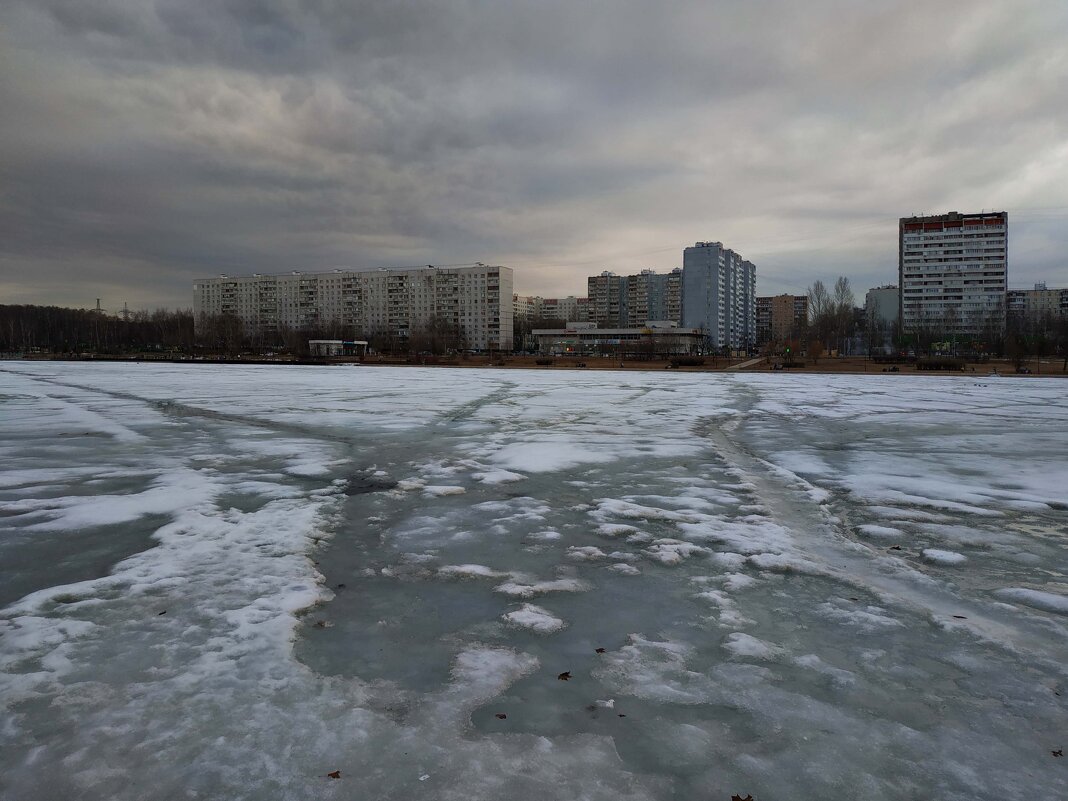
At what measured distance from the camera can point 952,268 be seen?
113812mm

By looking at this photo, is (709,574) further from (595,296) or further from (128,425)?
(595,296)

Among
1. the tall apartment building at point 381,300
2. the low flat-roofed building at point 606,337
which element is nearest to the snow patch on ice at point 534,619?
the low flat-roofed building at point 606,337

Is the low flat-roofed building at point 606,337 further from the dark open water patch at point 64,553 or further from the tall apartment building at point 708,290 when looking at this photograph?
the dark open water patch at point 64,553

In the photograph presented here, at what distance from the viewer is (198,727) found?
232 cm

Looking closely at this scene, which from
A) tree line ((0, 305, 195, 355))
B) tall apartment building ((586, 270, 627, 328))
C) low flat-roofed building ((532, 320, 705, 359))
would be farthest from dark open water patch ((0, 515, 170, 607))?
tall apartment building ((586, 270, 627, 328))

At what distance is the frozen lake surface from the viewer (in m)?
2.12

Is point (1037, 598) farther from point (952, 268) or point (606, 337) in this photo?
point (952, 268)

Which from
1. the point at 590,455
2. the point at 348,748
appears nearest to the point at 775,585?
the point at 348,748

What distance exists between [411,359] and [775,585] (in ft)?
202

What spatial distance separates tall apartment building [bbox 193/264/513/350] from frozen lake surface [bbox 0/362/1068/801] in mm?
116330

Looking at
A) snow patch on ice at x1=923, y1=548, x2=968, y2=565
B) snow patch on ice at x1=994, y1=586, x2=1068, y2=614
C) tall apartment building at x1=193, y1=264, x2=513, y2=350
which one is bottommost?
snow patch on ice at x1=994, y1=586, x2=1068, y2=614

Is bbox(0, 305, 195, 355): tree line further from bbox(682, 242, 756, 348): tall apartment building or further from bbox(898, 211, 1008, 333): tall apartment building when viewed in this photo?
bbox(898, 211, 1008, 333): tall apartment building

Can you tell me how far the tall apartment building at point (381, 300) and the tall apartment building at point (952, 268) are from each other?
247ft

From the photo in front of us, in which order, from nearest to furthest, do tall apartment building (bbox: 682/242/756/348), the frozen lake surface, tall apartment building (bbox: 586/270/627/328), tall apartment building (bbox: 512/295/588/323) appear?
the frozen lake surface → tall apartment building (bbox: 682/242/756/348) → tall apartment building (bbox: 586/270/627/328) → tall apartment building (bbox: 512/295/588/323)
